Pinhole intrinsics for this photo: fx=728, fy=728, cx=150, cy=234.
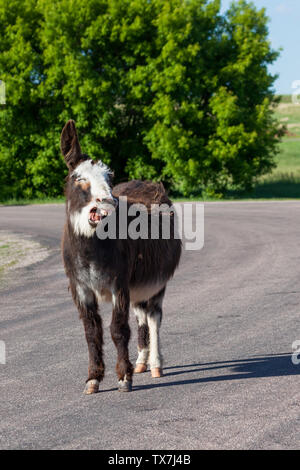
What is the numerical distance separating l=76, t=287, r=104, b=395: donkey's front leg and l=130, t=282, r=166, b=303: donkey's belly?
1.89 feet

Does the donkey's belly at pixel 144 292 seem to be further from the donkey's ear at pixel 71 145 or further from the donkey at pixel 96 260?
the donkey's ear at pixel 71 145

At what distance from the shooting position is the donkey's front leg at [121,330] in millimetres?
6348

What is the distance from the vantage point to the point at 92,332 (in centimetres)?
648

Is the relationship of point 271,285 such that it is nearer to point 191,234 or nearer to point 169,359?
point 169,359

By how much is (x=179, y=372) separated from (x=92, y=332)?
1236 mm

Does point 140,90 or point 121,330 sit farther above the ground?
point 140,90

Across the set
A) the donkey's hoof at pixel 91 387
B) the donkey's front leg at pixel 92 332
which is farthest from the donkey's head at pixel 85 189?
the donkey's hoof at pixel 91 387

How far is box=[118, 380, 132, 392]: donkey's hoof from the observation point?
650cm

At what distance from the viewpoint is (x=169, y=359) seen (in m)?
7.78

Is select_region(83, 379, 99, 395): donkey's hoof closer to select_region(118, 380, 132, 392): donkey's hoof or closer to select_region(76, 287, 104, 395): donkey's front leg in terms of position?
select_region(76, 287, 104, 395): donkey's front leg

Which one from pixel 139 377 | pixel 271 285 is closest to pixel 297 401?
pixel 139 377

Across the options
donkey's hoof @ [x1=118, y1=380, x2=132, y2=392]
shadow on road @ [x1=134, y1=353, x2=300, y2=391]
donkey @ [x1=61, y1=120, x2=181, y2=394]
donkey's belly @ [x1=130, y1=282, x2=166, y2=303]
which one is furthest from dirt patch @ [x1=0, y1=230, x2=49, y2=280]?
donkey's hoof @ [x1=118, y1=380, x2=132, y2=392]

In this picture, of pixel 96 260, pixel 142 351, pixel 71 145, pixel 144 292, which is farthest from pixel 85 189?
pixel 142 351

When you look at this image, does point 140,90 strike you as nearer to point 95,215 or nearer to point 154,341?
point 154,341
